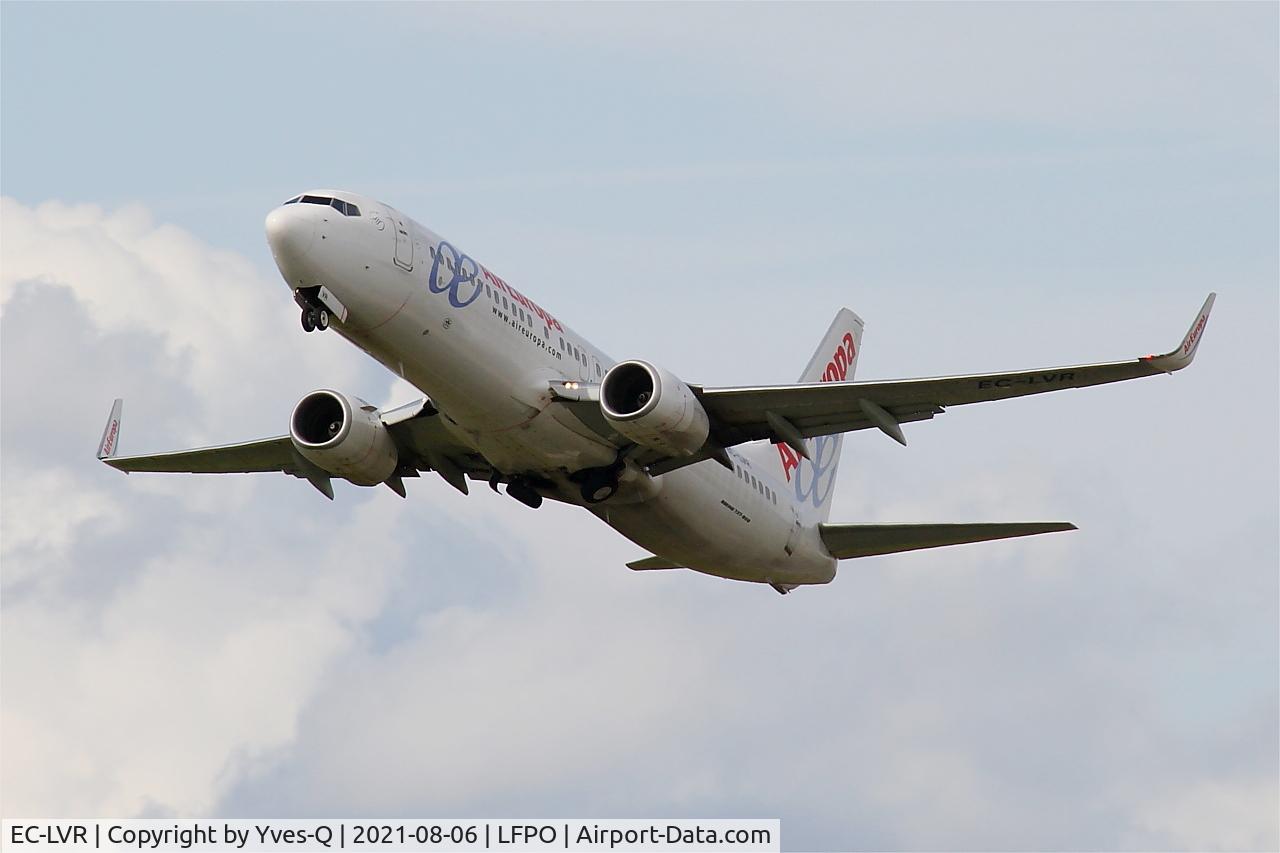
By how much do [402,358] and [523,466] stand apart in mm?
4336

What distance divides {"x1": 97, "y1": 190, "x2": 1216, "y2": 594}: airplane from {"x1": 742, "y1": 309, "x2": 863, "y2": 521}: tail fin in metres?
0.78

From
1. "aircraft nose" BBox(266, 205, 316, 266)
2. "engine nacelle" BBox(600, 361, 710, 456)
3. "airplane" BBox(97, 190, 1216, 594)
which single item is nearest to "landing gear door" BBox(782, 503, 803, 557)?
"airplane" BBox(97, 190, 1216, 594)

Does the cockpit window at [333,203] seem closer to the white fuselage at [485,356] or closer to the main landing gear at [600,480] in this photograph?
the white fuselage at [485,356]

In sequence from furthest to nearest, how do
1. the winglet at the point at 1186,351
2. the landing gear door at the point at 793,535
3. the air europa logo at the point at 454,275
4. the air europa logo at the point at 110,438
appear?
1. the landing gear door at the point at 793,535
2. the air europa logo at the point at 110,438
3. the air europa logo at the point at 454,275
4. the winglet at the point at 1186,351

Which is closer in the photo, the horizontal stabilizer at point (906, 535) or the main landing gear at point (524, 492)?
the main landing gear at point (524, 492)

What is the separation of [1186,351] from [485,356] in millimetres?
11583

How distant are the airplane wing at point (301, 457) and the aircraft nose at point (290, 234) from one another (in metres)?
5.96

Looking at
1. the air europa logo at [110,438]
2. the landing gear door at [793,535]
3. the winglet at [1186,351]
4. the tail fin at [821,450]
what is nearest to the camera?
the winglet at [1186,351]

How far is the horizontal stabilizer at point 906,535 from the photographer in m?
41.7

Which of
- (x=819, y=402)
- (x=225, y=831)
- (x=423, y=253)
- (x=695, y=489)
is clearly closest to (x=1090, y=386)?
(x=819, y=402)

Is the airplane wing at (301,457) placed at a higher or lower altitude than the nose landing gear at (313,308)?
higher

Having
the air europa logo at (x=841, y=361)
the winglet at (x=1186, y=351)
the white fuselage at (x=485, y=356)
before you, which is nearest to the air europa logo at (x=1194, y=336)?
the winglet at (x=1186, y=351)

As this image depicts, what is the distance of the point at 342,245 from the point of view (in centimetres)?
3388

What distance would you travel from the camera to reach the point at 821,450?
4834 centimetres
